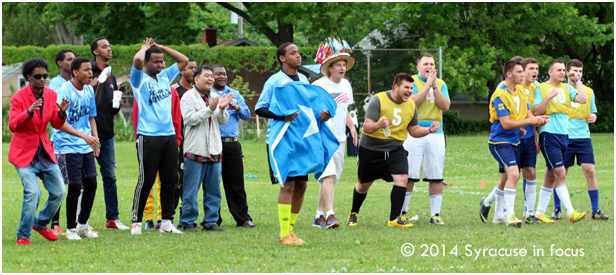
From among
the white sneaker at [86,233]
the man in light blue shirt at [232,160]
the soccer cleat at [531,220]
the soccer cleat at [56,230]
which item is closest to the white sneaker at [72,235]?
the white sneaker at [86,233]

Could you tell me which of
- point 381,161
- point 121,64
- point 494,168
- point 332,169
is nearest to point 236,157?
point 332,169

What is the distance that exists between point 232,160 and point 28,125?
8.94ft

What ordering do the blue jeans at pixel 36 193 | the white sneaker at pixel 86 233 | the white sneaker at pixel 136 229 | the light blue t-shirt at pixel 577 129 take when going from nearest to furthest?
the blue jeans at pixel 36 193, the white sneaker at pixel 86 233, the white sneaker at pixel 136 229, the light blue t-shirt at pixel 577 129

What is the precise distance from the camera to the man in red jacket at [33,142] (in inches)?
298

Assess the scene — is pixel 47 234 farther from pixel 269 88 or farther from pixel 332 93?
pixel 332 93

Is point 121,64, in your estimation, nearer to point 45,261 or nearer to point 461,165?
point 461,165

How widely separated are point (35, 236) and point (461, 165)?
15134mm

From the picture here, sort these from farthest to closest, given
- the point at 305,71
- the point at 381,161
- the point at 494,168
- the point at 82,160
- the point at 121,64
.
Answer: the point at 305,71 < the point at 121,64 < the point at 494,168 < the point at 381,161 < the point at 82,160

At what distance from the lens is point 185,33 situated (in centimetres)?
4431

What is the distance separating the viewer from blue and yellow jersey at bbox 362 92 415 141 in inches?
362

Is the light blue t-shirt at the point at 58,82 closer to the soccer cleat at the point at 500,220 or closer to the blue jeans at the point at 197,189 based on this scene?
the blue jeans at the point at 197,189

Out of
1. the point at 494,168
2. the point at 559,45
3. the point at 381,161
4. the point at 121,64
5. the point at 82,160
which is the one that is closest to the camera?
the point at 82,160

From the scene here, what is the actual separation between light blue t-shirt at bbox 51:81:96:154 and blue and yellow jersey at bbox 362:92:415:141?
328 centimetres

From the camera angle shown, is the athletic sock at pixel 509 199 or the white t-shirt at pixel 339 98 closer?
the athletic sock at pixel 509 199
